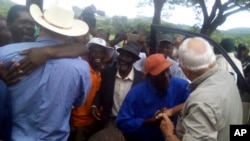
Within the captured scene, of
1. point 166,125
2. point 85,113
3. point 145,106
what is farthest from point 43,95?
point 85,113

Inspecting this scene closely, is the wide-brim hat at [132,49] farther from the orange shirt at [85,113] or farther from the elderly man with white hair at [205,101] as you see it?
the elderly man with white hair at [205,101]

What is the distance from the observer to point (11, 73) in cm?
257

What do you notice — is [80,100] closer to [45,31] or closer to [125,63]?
[45,31]

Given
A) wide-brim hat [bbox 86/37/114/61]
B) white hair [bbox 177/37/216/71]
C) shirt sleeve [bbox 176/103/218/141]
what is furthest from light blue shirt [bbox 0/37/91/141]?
wide-brim hat [bbox 86/37/114/61]

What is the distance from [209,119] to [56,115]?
1054 millimetres

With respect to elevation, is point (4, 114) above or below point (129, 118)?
above

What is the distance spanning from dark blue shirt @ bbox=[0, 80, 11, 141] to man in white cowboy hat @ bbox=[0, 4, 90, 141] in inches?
2.4

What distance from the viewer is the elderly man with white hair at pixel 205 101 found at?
2583mm

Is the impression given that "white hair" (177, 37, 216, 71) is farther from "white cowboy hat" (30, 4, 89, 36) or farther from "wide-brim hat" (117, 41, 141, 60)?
"wide-brim hat" (117, 41, 141, 60)

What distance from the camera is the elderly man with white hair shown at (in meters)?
2.58

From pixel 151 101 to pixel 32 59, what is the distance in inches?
52.2

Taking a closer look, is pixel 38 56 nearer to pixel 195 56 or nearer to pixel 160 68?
pixel 195 56

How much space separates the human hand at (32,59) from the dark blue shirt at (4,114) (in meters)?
0.18

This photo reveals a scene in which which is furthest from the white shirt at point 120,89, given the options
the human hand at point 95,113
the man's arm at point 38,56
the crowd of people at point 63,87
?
the man's arm at point 38,56
